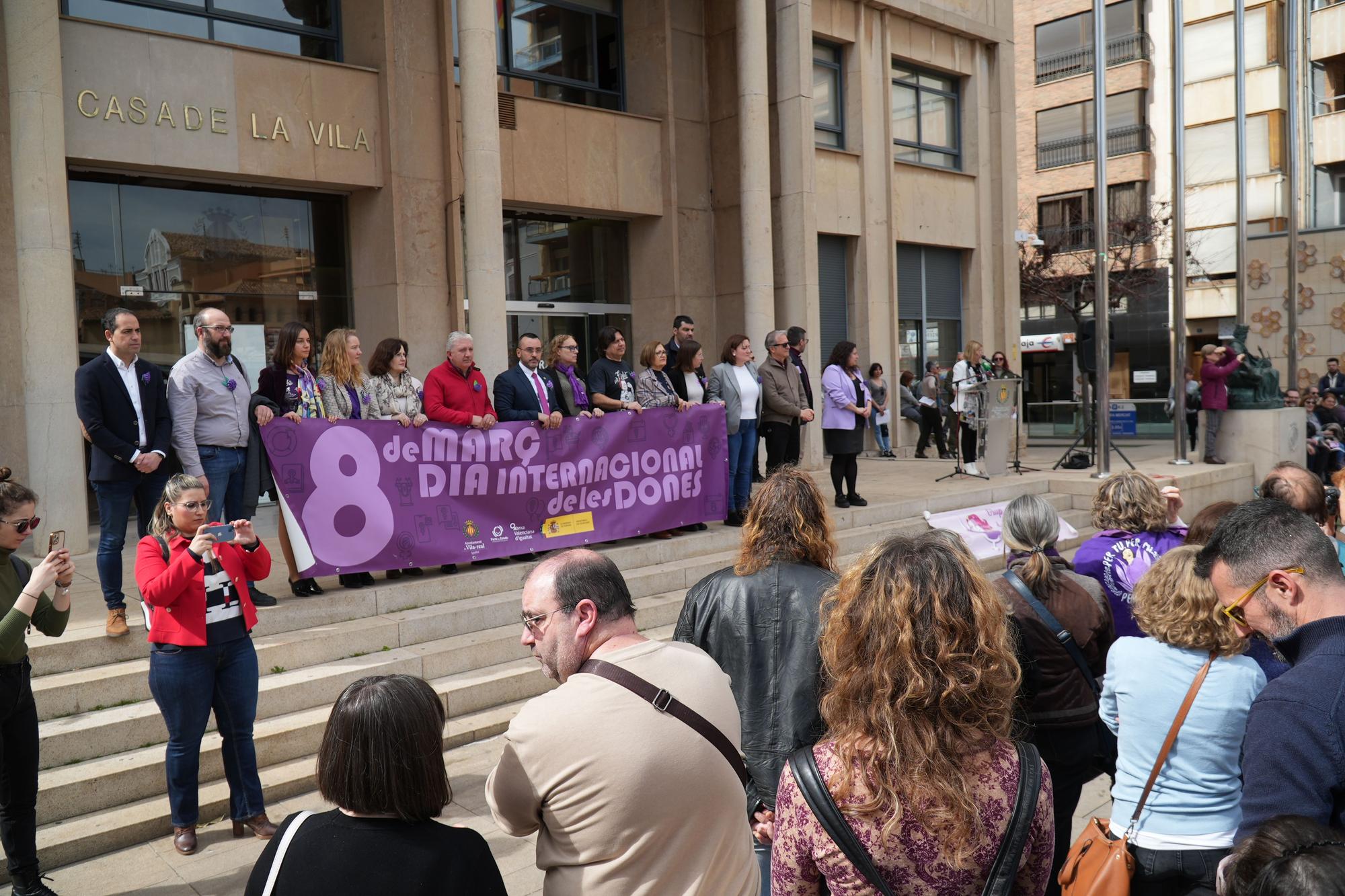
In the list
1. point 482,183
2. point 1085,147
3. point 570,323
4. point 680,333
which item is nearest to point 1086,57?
point 1085,147

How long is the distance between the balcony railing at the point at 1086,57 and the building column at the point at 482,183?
112ft

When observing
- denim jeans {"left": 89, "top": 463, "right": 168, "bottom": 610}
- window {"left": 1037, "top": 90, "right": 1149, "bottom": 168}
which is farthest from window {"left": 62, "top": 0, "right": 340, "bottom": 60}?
window {"left": 1037, "top": 90, "right": 1149, "bottom": 168}

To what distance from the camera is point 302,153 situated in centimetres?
1255

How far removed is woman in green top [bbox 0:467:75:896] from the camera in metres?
4.28

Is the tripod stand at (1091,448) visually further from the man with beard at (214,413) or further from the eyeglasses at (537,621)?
the eyeglasses at (537,621)

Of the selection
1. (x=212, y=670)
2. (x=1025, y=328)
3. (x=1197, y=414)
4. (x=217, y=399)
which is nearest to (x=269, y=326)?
(x=217, y=399)

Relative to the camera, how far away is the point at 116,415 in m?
6.69

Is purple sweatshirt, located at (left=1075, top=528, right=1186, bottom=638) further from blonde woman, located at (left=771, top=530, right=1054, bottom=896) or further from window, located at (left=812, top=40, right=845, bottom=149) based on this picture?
window, located at (left=812, top=40, right=845, bottom=149)

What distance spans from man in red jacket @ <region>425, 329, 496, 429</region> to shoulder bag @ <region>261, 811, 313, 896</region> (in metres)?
6.50

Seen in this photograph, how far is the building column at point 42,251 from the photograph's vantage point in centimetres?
914

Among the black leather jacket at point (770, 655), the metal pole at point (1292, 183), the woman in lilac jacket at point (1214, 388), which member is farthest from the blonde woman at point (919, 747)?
the metal pole at point (1292, 183)

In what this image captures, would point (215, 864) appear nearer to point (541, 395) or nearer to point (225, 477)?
point (225, 477)

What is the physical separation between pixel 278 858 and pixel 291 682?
15.8 feet

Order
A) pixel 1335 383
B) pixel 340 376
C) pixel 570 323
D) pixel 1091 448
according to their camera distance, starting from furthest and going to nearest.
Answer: pixel 1335 383
pixel 1091 448
pixel 570 323
pixel 340 376
